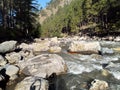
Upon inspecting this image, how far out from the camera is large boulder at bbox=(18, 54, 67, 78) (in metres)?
16.4

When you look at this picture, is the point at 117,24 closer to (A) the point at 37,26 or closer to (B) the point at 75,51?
(A) the point at 37,26

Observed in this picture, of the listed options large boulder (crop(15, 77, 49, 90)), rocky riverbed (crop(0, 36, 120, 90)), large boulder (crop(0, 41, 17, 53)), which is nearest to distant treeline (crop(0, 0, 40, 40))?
large boulder (crop(0, 41, 17, 53))

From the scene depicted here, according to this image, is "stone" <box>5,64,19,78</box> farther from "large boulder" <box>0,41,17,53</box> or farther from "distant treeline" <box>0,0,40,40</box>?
"distant treeline" <box>0,0,40,40</box>

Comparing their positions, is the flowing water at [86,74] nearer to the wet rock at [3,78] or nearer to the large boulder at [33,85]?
the large boulder at [33,85]

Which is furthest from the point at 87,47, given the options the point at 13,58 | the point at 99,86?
the point at 99,86

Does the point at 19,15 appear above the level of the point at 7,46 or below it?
above

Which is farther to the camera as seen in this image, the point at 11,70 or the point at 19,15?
the point at 19,15

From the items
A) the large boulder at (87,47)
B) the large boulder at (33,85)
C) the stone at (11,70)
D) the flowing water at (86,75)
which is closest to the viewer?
the large boulder at (33,85)

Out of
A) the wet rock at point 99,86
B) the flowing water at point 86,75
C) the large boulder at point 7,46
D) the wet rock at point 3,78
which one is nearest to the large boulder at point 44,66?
the flowing water at point 86,75

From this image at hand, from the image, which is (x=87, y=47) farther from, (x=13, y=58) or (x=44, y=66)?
(x=44, y=66)

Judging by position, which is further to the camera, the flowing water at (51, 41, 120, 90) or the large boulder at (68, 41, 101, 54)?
the large boulder at (68, 41, 101, 54)

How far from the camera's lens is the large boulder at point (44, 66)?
16422 mm

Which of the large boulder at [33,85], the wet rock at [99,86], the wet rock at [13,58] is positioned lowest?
the wet rock at [99,86]

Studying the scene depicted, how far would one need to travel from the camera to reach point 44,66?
55.4 ft
